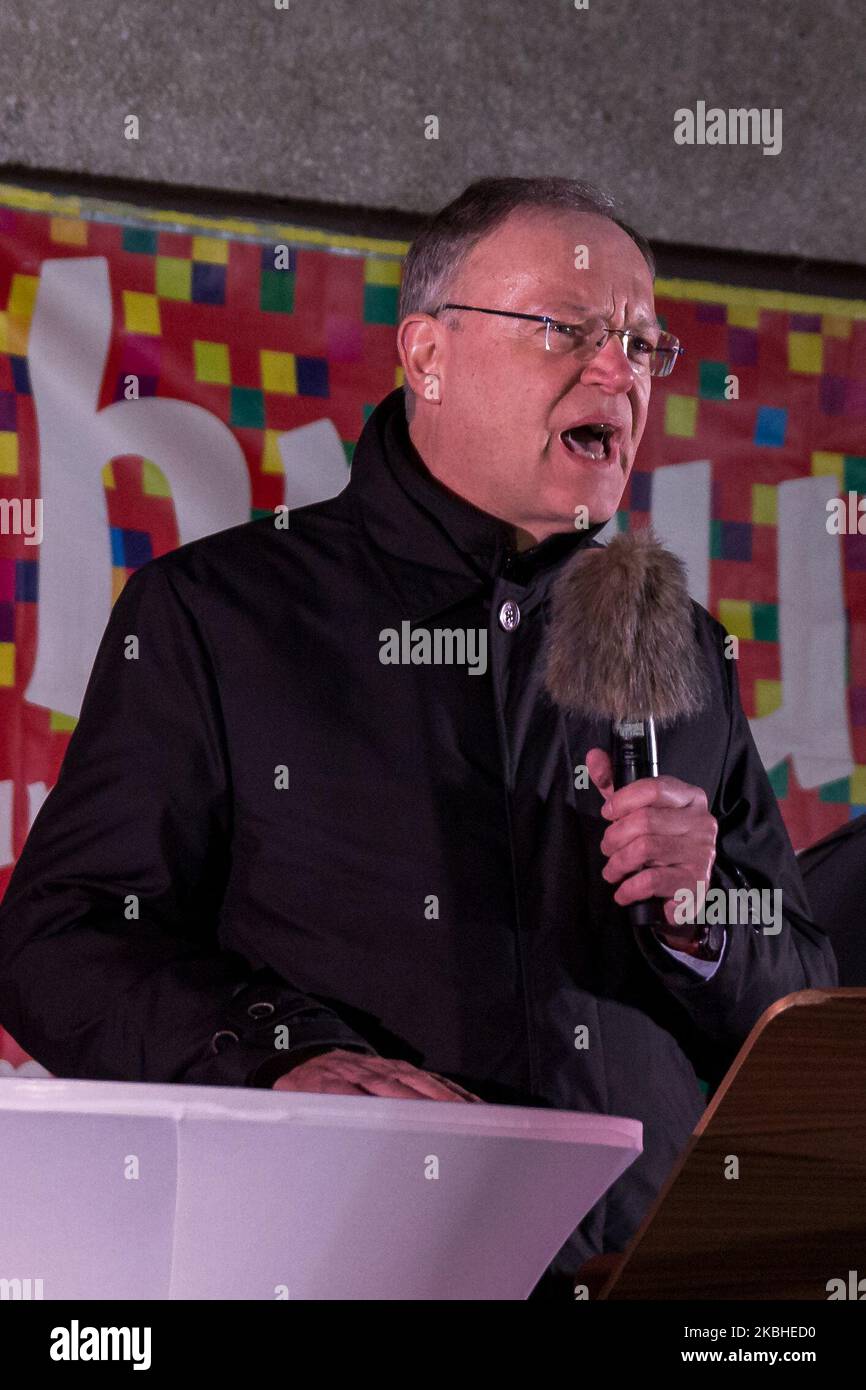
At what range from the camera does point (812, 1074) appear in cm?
94

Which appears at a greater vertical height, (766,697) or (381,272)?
(381,272)

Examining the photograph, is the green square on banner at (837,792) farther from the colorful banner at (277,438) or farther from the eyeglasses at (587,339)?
the eyeglasses at (587,339)

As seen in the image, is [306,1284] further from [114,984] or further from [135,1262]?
[114,984]

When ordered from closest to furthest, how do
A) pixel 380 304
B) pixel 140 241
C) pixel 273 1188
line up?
pixel 273 1188, pixel 140 241, pixel 380 304

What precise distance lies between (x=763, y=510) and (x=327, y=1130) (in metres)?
2.26

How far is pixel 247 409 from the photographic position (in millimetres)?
2734

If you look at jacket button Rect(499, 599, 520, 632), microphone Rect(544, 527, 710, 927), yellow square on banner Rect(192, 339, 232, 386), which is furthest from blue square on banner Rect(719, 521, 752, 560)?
microphone Rect(544, 527, 710, 927)

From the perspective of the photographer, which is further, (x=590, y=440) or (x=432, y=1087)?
(x=590, y=440)

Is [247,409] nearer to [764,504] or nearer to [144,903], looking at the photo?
[764,504]

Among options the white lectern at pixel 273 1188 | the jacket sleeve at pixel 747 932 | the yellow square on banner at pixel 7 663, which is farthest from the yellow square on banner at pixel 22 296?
the white lectern at pixel 273 1188

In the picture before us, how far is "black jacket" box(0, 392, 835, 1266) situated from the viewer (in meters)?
1.59

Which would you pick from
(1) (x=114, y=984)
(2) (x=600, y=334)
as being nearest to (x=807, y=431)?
(2) (x=600, y=334)

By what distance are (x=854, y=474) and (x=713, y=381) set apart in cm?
30

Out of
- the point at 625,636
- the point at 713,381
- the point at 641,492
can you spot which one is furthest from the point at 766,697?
the point at 625,636
